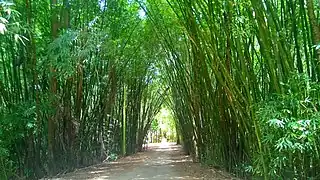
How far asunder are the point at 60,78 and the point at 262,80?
296cm

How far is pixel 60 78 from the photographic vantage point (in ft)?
18.5

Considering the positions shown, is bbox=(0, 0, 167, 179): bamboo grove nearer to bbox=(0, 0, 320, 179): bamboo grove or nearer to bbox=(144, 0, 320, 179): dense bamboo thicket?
bbox=(0, 0, 320, 179): bamboo grove

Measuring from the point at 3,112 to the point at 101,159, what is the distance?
3.60m

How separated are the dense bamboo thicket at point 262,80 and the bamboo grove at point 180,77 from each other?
13 mm

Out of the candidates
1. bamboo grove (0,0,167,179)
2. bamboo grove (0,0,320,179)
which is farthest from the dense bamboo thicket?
bamboo grove (0,0,167,179)

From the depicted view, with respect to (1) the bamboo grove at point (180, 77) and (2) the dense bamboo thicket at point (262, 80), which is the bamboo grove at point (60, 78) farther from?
(2) the dense bamboo thicket at point (262, 80)

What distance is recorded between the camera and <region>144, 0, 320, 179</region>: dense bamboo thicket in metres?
2.92

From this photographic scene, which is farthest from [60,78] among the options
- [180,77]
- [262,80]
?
[262,80]

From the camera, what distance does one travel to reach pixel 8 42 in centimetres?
548

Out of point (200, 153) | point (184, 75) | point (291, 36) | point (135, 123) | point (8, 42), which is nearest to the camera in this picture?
point (291, 36)

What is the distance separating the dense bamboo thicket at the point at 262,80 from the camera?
2918mm

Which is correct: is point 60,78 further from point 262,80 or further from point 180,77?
point 262,80

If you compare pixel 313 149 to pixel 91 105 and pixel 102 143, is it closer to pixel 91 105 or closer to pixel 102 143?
pixel 91 105

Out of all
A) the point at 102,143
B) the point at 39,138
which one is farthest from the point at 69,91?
the point at 102,143
